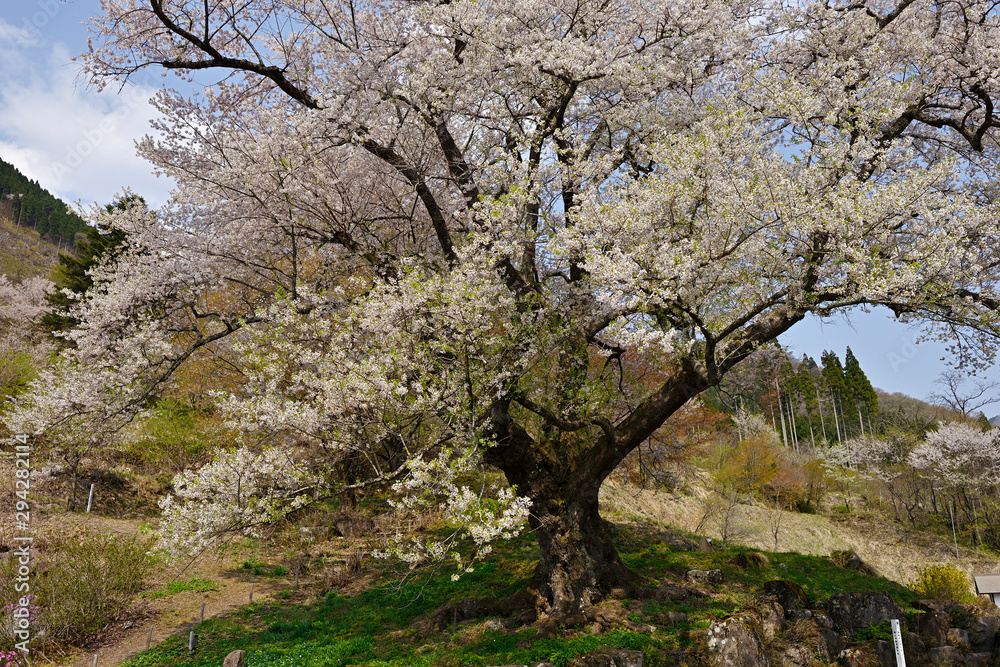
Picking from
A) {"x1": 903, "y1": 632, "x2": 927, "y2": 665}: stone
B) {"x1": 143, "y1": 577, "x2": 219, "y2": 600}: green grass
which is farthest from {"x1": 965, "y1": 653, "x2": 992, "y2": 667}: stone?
{"x1": 143, "y1": 577, "x2": 219, "y2": 600}: green grass

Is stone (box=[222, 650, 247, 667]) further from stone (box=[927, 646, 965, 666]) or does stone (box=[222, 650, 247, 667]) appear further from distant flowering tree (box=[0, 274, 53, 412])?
distant flowering tree (box=[0, 274, 53, 412])

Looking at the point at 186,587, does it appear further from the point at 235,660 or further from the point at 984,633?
the point at 984,633

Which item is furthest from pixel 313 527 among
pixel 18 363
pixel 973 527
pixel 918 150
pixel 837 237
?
pixel 973 527

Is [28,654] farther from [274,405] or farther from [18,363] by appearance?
[18,363]

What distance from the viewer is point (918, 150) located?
9.02m

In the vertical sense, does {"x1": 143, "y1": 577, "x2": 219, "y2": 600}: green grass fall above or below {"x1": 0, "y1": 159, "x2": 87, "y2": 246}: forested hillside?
below

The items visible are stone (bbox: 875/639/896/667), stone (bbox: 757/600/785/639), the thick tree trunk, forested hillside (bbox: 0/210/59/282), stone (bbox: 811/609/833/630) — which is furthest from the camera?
forested hillside (bbox: 0/210/59/282)

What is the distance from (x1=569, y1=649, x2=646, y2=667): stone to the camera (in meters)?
5.71

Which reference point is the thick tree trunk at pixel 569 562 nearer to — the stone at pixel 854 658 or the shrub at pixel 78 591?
the stone at pixel 854 658

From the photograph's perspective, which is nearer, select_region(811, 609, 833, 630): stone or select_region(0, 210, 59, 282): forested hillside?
select_region(811, 609, 833, 630): stone

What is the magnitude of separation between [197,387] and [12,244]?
6769 centimetres

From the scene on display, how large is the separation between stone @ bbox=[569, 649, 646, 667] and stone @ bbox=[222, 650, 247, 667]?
13.6ft

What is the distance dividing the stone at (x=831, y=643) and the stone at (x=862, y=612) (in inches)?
28.1

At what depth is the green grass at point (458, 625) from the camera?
6.45 m
